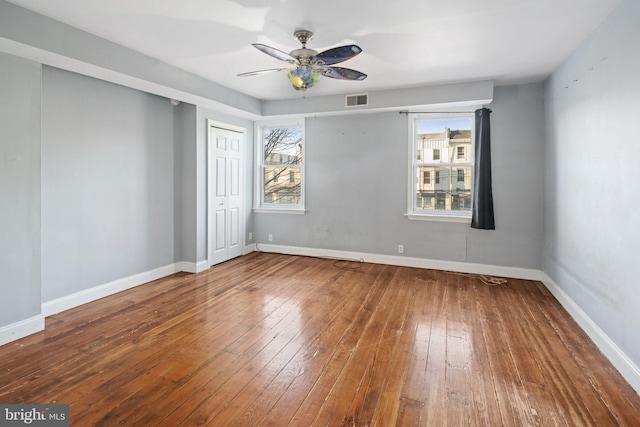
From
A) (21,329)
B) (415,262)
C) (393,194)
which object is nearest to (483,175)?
(393,194)

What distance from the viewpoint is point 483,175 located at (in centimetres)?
464

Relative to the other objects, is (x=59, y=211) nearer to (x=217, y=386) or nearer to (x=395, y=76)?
(x=217, y=386)

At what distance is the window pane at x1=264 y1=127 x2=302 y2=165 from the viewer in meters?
5.97

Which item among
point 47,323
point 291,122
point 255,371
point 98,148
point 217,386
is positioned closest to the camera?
point 217,386

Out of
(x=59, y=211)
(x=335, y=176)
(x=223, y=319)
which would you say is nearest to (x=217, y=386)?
(x=223, y=319)

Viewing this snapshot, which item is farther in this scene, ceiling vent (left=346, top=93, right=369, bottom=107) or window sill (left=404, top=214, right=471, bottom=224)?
ceiling vent (left=346, top=93, right=369, bottom=107)

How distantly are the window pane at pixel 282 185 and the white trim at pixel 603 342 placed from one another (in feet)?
13.4

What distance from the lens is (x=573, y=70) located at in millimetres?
3383

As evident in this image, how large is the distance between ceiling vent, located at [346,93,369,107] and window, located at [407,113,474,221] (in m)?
0.77

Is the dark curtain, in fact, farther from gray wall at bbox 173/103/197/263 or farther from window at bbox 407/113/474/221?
gray wall at bbox 173/103/197/263

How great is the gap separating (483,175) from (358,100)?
2.12m

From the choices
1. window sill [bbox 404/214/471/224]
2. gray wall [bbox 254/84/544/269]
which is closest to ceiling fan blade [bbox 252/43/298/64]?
gray wall [bbox 254/84/544/269]

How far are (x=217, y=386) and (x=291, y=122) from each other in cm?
466

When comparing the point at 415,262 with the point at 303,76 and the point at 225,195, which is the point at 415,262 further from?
the point at 303,76
